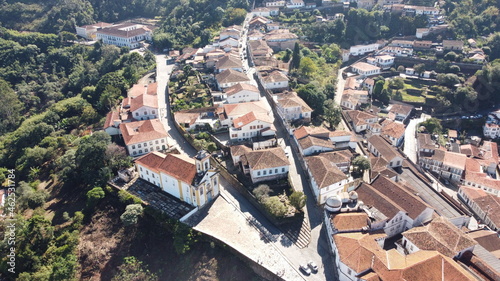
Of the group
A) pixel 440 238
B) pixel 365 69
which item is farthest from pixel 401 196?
pixel 365 69

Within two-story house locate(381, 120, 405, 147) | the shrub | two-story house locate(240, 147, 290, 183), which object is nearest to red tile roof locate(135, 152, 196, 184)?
two-story house locate(240, 147, 290, 183)

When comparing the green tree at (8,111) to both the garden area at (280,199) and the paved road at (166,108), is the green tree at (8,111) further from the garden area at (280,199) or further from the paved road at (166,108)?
the garden area at (280,199)

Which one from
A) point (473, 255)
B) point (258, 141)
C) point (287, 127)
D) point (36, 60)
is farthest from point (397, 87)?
point (36, 60)

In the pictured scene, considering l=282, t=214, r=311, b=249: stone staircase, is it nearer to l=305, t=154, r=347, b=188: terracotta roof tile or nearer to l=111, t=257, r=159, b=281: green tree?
l=305, t=154, r=347, b=188: terracotta roof tile

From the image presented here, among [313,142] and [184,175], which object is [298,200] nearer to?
[313,142]

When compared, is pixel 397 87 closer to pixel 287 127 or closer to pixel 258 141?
pixel 287 127
